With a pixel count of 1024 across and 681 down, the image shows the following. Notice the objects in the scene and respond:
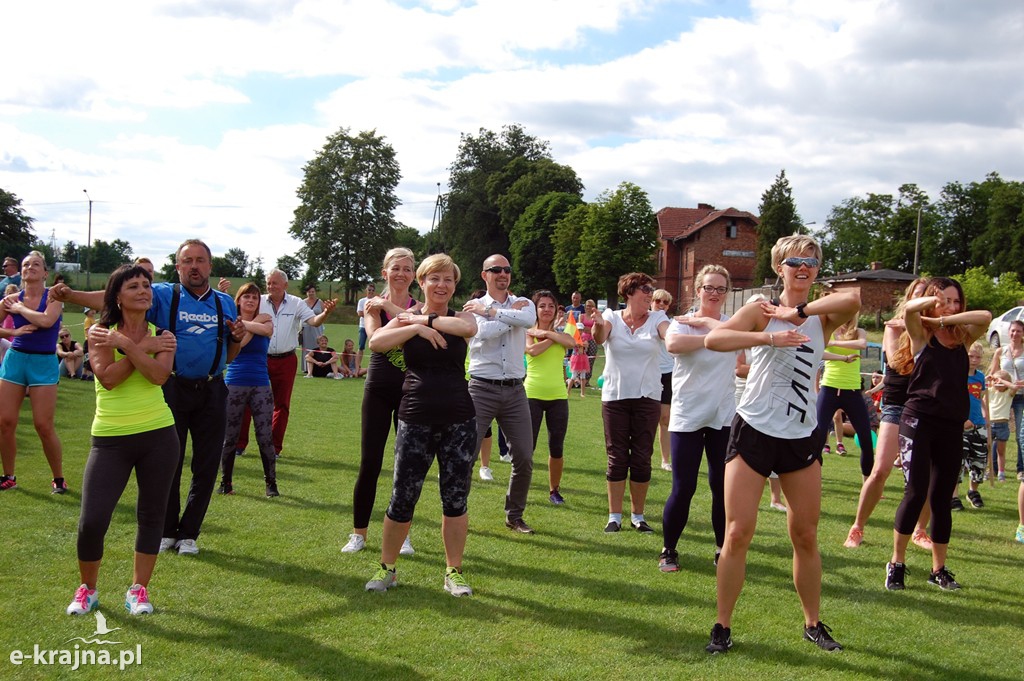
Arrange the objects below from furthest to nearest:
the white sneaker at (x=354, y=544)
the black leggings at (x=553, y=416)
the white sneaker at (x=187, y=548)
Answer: the black leggings at (x=553, y=416)
the white sneaker at (x=354, y=544)
the white sneaker at (x=187, y=548)

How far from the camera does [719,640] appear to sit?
461 centimetres

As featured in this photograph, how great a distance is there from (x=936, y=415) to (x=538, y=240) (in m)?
71.4

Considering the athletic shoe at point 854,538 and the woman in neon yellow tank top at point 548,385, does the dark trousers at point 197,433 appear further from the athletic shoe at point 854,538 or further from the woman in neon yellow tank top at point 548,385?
the athletic shoe at point 854,538

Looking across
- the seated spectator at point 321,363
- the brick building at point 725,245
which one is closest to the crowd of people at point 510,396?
the seated spectator at point 321,363

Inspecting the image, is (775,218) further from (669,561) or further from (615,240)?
(669,561)

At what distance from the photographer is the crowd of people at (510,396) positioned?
14.9 ft

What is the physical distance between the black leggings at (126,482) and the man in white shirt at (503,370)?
272cm

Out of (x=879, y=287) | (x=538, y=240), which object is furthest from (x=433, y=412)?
(x=538, y=240)

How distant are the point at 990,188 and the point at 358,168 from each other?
65.8 m

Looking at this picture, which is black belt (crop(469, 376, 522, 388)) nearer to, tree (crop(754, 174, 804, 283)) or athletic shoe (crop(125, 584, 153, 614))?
athletic shoe (crop(125, 584, 153, 614))

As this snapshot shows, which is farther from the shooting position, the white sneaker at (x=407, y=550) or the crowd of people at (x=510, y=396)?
the white sneaker at (x=407, y=550)

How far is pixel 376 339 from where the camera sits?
5.24 meters

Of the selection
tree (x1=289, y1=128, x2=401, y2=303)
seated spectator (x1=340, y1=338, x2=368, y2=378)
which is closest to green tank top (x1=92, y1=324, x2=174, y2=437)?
seated spectator (x1=340, y1=338, x2=368, y2=378)

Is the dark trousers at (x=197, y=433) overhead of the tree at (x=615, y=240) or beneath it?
beneath
